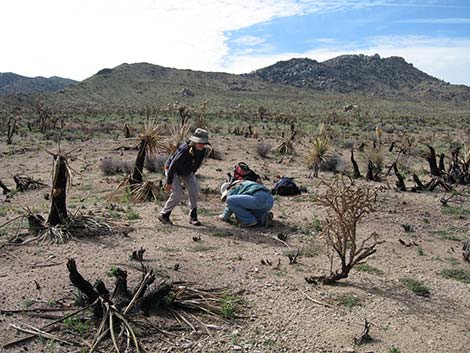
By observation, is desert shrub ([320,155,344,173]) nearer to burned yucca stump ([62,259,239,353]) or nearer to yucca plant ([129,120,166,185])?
yucca plant ([129,120,166,185])

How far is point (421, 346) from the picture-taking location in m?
4.74

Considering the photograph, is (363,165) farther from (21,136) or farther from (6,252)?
(21,136)

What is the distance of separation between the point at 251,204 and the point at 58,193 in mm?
3019

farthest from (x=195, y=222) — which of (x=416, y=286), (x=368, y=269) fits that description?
(x=416, y=286)

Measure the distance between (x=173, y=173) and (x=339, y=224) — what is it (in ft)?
10.3

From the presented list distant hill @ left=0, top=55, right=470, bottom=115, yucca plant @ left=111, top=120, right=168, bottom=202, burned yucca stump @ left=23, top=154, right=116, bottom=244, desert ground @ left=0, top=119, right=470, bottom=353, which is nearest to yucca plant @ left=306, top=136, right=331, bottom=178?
desert ground @ left=0, top=119, right=470, bottom=353

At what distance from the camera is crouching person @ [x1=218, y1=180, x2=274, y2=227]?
8.30 metres

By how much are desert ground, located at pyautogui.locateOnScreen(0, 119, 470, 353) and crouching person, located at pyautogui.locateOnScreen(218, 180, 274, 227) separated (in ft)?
0.74

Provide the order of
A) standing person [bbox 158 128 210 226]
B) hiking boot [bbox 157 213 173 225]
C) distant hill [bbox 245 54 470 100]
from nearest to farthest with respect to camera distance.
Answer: standing person [bbox 158 128 210 226] → hiking boot [bbox 157 213 173 225] → distant hill [bbox 245 54 470 100]

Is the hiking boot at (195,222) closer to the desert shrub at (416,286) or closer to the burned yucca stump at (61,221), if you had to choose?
Answer: the burned yucca stump at (61,221)

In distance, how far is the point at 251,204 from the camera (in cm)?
828

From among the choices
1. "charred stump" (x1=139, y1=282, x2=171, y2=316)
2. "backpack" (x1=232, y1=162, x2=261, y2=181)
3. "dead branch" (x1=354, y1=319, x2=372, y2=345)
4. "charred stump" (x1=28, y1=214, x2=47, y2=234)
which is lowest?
"dead branch" (x1=354, y1=319, x2=372, y2=345)

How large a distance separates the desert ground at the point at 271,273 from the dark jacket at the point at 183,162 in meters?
0.89

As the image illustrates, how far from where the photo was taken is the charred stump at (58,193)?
7.49m
